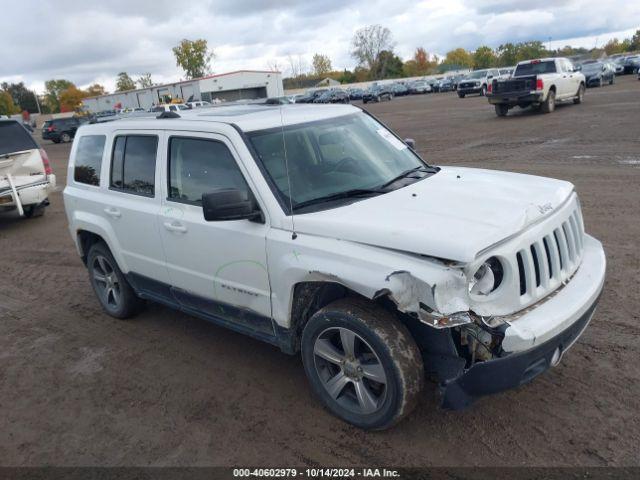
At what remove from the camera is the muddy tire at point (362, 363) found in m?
3.12

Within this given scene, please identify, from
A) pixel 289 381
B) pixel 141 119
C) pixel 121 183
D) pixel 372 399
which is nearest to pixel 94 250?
pixel 121 183

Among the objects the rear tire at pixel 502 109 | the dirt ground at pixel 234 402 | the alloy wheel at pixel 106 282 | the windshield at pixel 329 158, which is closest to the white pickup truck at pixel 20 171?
the dirt ground at pixel 234 402

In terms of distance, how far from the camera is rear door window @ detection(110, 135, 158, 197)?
455cm

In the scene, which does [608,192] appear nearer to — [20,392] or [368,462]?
[368,462]

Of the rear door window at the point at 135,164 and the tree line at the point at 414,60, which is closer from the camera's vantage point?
the rear door window at the point at 135,164

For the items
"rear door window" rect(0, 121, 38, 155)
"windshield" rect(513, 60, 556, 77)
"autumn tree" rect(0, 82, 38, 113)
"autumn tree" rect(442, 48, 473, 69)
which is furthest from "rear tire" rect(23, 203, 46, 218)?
"autumn tree" rect(442, 48, 473, 69)

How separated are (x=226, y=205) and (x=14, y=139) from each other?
849 cm

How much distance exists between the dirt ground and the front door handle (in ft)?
3.72

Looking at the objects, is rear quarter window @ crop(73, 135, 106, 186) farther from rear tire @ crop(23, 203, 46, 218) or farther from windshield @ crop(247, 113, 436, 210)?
rear tire @ crop(23, 203, 46, 218)

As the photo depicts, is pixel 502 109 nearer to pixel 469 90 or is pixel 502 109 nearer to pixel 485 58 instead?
pixel 469 90

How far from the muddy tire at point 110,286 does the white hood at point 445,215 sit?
2665 mm

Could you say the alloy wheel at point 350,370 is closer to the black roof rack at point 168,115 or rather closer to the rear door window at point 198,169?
the rear door window at point 198,169

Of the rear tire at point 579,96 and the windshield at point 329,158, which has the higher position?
the windshield at point 329,158

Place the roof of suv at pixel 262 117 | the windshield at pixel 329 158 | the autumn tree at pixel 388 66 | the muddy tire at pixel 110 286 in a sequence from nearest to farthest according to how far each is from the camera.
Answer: the windshield at pixel 329 158 → the roof of suv at pixel 262 117 → the muddy tire at pixel 110 286 → the autumn tree at pixel 388 66
